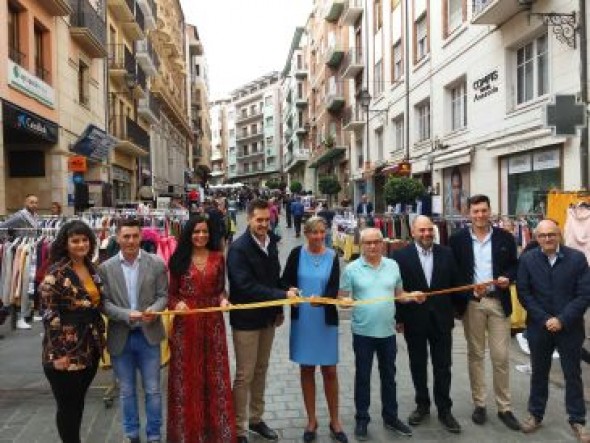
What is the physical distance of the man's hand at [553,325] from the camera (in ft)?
16.1

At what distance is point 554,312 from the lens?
16.5 feet

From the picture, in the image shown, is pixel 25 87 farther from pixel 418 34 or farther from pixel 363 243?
pixel 418 34

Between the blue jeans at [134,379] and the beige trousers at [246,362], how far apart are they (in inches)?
24.3

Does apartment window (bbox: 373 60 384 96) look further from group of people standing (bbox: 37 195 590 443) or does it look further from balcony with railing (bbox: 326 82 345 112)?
group of people standing (bbox: 37 195 590 443)

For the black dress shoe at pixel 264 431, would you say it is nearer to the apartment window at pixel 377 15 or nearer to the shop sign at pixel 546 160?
the shop sign at pixel 546 160

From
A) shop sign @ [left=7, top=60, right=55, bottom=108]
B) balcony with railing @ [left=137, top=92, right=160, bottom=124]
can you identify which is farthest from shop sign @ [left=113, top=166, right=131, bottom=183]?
shop sign @ [left=7, top=60, right=55, bottom=108]

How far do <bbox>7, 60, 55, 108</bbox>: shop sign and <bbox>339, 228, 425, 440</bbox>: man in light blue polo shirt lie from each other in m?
11.5

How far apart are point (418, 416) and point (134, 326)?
100 inches

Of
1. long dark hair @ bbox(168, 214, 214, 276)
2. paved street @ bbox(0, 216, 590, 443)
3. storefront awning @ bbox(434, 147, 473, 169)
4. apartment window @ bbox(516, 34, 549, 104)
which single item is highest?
apartment window @ bbox(516, 34, 549, 104)

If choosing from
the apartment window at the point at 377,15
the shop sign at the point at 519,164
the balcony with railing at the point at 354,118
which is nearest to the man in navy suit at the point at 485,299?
the shop sign at the point at 519,164

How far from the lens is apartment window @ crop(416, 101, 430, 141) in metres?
22.1

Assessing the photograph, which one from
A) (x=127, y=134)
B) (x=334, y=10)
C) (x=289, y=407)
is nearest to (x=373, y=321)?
(x=289, y=407)

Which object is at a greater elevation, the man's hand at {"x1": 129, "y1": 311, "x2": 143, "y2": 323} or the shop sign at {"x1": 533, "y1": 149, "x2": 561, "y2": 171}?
the shop sign at {"x1": 533, "y1": 149, "x2": 561, "y2": 171}

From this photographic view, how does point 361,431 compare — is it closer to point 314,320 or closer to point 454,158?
point 314,320
